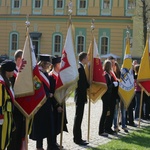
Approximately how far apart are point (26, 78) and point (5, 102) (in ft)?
3.08

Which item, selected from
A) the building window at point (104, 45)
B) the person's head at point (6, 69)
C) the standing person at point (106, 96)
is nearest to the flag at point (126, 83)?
the standing person at point (106, 96)

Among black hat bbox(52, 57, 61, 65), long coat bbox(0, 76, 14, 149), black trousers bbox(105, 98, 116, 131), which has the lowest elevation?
black trousers bbox(105, 98, 116, 131)

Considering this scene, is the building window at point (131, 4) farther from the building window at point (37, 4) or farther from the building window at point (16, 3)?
the building window at point (16, 3)

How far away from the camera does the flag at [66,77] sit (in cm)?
861

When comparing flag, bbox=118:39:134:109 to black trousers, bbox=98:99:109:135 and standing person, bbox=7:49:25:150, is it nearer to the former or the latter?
black trousers, bbox=98:99:109:135

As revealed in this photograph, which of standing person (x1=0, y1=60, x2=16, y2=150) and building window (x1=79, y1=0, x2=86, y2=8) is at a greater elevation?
building window (x1=79, y1=0, x2=86, y2=8)

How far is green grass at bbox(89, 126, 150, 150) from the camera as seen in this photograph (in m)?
9.48

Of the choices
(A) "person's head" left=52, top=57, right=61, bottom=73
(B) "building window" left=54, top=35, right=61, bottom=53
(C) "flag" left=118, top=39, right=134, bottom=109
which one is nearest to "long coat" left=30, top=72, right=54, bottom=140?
(A) "person's head" left=52, top=57, right=61, bottom=73

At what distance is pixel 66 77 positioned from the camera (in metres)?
8.66

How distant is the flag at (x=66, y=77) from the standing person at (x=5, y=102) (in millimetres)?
1918

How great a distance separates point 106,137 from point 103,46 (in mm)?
35478

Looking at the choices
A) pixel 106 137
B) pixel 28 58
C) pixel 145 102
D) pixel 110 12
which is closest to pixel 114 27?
pixel 110 12

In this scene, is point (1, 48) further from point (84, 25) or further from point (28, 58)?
point (28, 58)

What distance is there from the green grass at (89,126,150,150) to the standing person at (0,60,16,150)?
3058mm
